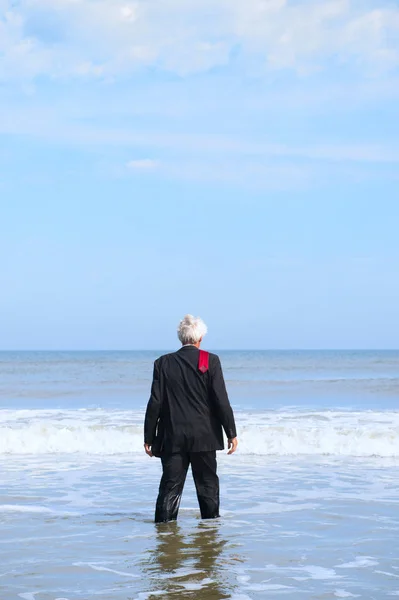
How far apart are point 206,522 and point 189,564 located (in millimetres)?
1398

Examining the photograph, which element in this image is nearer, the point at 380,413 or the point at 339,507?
the point at 339,507

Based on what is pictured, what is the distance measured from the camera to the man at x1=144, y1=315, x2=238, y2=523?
616 cm

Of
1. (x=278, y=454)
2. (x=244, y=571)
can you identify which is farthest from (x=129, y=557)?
(x=278, y=454)

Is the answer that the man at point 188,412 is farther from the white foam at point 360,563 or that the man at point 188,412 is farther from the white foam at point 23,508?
the white foam at point 23,508

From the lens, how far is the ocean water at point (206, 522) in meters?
4.73

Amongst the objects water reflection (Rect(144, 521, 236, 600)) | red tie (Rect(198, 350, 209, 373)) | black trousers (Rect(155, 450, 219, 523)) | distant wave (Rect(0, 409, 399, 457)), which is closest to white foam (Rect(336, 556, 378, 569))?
water reflection (Rect(144, 521, 236, 600))

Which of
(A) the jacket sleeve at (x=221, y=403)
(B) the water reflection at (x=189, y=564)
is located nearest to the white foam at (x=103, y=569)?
(B) the water reflection at (x=189, y=564)

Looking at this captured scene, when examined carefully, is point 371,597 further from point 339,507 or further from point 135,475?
point 135,475

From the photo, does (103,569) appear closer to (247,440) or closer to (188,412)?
(188,412)

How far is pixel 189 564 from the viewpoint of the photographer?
16.8ft

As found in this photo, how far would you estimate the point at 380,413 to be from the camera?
17438mm

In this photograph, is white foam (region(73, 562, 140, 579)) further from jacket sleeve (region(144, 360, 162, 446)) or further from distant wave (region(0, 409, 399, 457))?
distant wave (region(0, 409, 399, 457))

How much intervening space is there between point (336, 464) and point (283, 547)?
4515 mm

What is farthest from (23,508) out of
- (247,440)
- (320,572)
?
(247,440)
